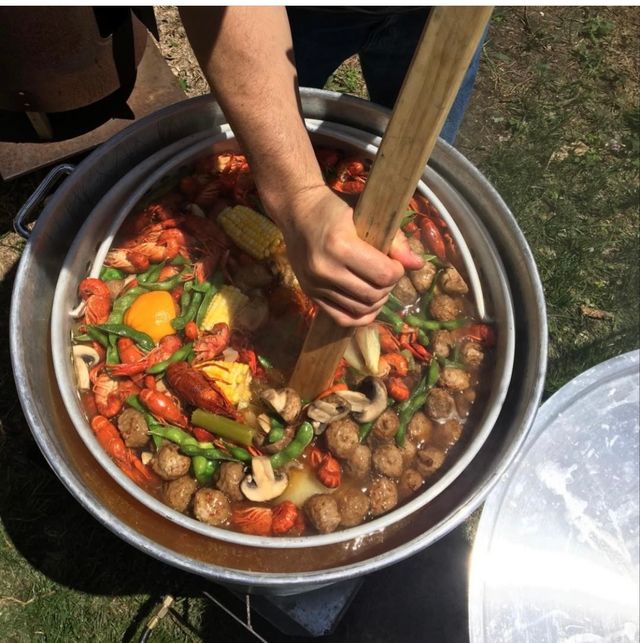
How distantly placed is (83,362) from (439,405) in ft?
4.55

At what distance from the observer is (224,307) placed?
2693 millimetres

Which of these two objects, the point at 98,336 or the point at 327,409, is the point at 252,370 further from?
the point at 98,336

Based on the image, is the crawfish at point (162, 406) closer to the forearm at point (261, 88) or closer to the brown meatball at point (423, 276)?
the forearm at point (261, 88)

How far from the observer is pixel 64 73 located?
336 centimetres

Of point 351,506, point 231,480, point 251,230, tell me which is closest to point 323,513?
point 351,506

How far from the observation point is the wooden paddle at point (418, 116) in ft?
4.54

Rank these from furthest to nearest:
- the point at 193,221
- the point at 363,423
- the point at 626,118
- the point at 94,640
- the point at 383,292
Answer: the point at 626,118
the point at 94,640
the point at 193,221
the point at 363,423
the point at 383,292

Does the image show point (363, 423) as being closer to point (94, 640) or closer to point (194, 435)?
point (194, 435)

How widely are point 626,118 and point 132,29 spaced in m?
3.62

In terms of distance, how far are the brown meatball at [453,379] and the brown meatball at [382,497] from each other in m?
A: 0.46

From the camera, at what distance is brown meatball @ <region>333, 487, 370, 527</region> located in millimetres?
2414

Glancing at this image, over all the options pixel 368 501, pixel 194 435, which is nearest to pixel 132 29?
pixel 194 435

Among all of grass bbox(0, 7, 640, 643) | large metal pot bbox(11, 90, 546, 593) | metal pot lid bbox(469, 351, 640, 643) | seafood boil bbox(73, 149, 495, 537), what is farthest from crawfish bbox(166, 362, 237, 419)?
grass bbox(0, 7, 640, 643)

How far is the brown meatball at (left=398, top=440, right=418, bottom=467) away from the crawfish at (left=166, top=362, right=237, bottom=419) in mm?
662
